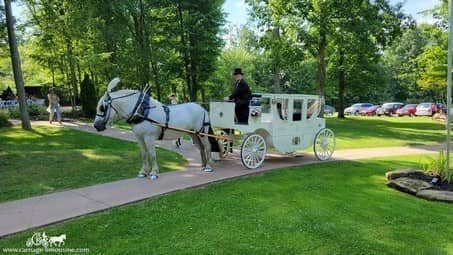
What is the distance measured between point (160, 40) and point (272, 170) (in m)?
19.6

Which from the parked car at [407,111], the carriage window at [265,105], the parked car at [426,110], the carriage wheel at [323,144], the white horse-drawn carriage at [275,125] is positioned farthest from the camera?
the parked car at [407,111]

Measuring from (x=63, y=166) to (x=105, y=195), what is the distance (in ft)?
9.19

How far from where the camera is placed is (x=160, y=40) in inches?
1038

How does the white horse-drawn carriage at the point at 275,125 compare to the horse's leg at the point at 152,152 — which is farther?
the white horse-drawn carriage at the point at 275,125

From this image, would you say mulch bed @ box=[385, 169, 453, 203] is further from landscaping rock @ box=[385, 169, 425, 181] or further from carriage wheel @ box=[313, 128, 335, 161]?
carriage wheel @ box=[313, 128, 335, 161]

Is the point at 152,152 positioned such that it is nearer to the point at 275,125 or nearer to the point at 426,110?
the point at 275,125

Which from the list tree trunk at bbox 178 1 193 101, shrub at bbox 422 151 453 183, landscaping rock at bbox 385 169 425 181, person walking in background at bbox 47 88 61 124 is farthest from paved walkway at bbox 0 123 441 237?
tree trunk at bbox 178 1 193 101

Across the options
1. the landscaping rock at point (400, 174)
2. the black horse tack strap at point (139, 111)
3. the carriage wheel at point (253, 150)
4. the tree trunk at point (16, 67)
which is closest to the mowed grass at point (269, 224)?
the landscaping rock at point (400, 174)

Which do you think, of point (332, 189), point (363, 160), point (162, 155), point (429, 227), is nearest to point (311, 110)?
point (363, 160)

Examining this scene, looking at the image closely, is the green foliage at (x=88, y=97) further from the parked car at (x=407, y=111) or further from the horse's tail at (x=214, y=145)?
the parked car at (x=407, y=111)

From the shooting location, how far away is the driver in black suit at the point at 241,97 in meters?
8.80

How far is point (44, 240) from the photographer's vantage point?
14.8 ft

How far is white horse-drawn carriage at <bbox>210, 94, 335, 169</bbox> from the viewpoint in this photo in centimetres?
893

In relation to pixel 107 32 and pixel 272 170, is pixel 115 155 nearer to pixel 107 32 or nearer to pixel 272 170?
pixel 272 170
